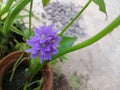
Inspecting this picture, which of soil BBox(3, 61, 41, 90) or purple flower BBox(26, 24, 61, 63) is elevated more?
purple flower BBox(26, 24, 61, 63)

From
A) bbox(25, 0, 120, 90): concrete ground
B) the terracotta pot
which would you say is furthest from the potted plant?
bbox(25, 0, 120, 90): concrete ground

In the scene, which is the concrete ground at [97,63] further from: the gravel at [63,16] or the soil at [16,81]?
the soil at [16,81]

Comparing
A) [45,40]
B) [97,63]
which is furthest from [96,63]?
[45,40]

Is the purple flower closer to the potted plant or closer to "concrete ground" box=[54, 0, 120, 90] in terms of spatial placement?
the potted plant

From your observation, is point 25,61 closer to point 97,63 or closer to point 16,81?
point 16,81

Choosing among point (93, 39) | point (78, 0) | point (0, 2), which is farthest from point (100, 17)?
point (93, 39)

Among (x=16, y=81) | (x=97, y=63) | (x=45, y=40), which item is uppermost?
(x=45, y=40)
